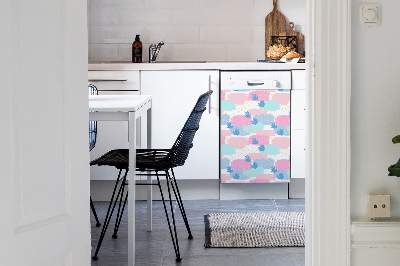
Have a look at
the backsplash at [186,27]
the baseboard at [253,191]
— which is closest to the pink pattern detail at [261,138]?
the baseboard at [253,191]

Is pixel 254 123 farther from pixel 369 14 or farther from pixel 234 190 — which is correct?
pixel 369 14

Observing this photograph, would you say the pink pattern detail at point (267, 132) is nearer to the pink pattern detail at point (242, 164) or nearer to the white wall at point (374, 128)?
the pink pattern detail at point (242, 164)

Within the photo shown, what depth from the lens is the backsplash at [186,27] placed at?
4.37 metres

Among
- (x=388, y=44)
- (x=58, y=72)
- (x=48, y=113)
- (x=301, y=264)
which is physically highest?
(x=388, y=44)

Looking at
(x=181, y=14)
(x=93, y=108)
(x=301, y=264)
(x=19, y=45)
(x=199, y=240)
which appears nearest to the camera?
(x=19, y=45)

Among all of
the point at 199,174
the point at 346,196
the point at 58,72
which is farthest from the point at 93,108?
the point at 199,174

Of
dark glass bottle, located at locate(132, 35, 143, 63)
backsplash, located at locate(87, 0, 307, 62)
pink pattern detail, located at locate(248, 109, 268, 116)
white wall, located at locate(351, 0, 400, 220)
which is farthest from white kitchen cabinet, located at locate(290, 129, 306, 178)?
white wall, located at locate(351, 0, 400, 220)

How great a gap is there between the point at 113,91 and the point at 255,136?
1.14 m

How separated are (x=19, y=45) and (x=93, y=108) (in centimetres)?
113

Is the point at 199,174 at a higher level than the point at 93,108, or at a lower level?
lower

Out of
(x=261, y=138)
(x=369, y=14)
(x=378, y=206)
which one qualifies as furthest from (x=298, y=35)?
(x=378, y=206)

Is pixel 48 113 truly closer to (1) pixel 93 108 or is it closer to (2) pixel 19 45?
(2) pixel 19 45

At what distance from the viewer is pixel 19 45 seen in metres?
1.21

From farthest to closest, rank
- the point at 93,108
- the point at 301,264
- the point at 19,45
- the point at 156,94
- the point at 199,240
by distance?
1. the point at 156,94
2. the point at 199,240
3. the point at 301,264
4. the point at 93,108
5. the point at 19,45
